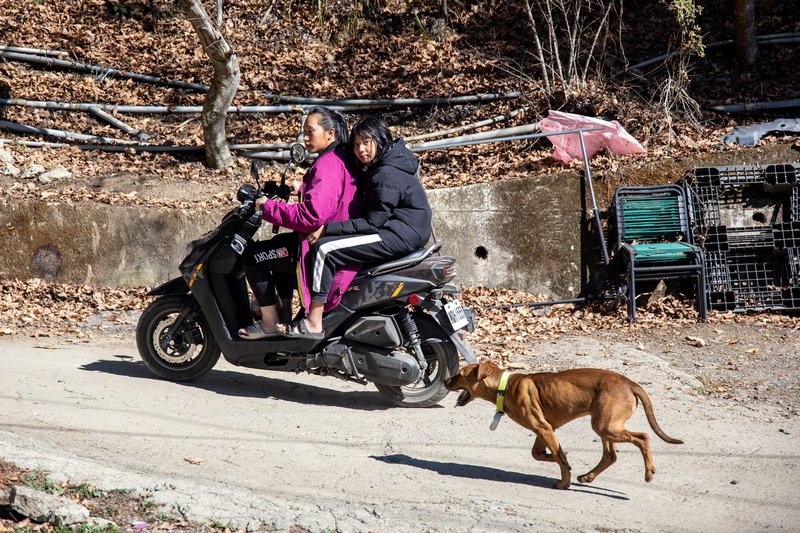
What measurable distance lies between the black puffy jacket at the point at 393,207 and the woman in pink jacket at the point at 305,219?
15 centimetres

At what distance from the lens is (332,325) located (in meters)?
6.31

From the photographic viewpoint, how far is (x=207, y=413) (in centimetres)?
621

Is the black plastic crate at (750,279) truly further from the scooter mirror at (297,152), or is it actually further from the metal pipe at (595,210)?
the scooter mirror at (297,152)

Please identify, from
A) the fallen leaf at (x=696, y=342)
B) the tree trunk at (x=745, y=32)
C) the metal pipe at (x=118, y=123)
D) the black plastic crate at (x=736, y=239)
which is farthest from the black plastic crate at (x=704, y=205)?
the metal pipe at (x=118, y=123)

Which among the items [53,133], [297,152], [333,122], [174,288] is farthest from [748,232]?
[53,133]

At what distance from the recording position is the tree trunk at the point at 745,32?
12993mm

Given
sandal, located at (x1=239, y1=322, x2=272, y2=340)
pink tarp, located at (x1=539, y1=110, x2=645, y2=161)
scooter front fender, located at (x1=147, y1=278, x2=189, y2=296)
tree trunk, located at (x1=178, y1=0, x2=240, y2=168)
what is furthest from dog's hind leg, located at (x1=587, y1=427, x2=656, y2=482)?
tree trunk, located at (x1=178, y1=0, x2=240, y2=168)

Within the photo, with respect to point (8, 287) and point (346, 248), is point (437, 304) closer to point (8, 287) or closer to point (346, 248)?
point (346, 248)

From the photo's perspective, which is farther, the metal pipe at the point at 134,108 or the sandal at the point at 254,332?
the metal pipe at the point at 134,108

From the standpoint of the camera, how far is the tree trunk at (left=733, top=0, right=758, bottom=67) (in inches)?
512

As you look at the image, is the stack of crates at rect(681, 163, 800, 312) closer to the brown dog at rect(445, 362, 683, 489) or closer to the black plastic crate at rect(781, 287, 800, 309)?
the black plastic crate at rect(781, 287, 800, 309)

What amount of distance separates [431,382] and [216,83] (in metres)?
Answer: 6.14

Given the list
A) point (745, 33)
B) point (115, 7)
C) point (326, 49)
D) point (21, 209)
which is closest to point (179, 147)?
point (21, 209)

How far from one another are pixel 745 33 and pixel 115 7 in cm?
1055
